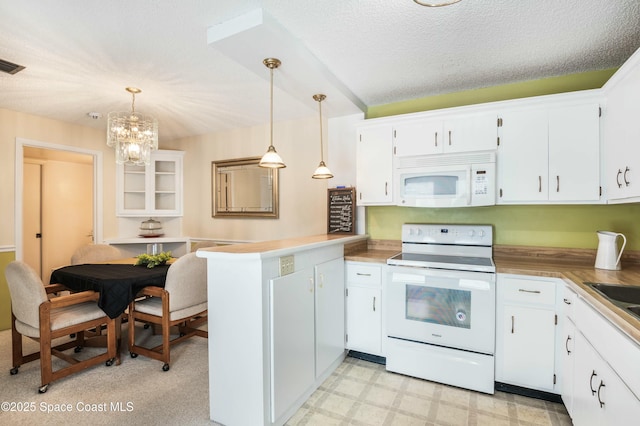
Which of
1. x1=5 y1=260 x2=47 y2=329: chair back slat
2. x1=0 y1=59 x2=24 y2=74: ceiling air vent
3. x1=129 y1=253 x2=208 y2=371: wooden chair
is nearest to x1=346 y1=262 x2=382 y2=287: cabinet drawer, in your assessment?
x1=129 y1=253 x2=208 y2=371: wooden chair

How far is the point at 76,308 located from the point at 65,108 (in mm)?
2252

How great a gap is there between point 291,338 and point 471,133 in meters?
2.16

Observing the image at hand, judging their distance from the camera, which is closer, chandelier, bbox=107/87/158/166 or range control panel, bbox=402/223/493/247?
range control panel, bbox=402/223/493/247

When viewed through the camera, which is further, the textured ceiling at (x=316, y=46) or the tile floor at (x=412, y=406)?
the tile floor at (x=412, y=406)

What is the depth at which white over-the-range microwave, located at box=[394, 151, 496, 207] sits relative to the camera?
251 cm

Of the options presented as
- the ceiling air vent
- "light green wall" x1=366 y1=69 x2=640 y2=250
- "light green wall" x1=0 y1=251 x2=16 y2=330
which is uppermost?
the ceiling air vent

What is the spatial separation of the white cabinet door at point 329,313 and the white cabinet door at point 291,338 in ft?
0.31

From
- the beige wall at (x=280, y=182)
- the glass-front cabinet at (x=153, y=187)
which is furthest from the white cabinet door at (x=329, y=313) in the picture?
the glass-front cabinet at (x=153, y=187)

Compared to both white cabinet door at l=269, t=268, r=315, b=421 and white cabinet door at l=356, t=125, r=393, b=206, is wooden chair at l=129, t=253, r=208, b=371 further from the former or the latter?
white cabinet door at l=356, t=125, r=393, b=206

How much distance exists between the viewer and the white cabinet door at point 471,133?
8.30 feet

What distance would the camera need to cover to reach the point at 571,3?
1.70 m

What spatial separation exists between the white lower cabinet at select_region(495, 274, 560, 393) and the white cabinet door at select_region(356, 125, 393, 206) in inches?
48.4

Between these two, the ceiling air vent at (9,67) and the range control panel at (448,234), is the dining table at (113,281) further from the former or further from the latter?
the range control panel at (448,234)

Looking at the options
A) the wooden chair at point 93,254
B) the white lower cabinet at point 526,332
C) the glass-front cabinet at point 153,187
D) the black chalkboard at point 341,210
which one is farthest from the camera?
the glass-front cabinet at point 153,187
